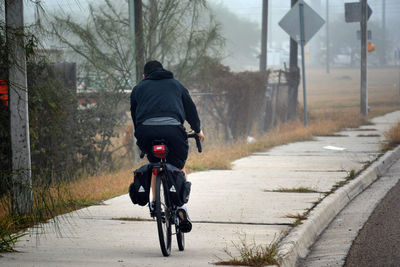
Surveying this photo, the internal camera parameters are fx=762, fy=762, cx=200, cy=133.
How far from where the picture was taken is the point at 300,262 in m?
6.91

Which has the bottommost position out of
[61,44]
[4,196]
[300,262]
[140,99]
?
[300,262]

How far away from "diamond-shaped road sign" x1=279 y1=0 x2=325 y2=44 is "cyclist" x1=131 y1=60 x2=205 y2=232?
13.7 meters

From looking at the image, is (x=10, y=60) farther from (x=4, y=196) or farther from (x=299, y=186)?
(x=299, y=186)

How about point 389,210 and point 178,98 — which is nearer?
point 178,98

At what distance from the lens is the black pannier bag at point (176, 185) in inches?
258

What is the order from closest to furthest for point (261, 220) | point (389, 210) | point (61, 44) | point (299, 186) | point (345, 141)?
point (261, 220), point (389, 210), point (299, 186), point (61, 44), point (345, 141)

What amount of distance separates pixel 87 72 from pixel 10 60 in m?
5.98

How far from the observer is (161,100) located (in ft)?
21.6

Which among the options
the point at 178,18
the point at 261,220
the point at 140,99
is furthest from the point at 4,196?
the point at 178,18

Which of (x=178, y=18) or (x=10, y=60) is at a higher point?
(x=178, y=18)

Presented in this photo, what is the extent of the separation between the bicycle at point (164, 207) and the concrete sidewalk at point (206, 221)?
5.4 inches

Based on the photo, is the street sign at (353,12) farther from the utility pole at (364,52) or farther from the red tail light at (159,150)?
the red tail light at (159,150)

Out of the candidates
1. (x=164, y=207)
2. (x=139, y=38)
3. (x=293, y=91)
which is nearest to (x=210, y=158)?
(x=139, y=38)

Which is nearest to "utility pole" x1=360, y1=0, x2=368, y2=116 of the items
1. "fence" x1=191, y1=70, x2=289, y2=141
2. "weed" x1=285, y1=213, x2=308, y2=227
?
"fence" x1=191, y1=70, x2=289, y2=141
